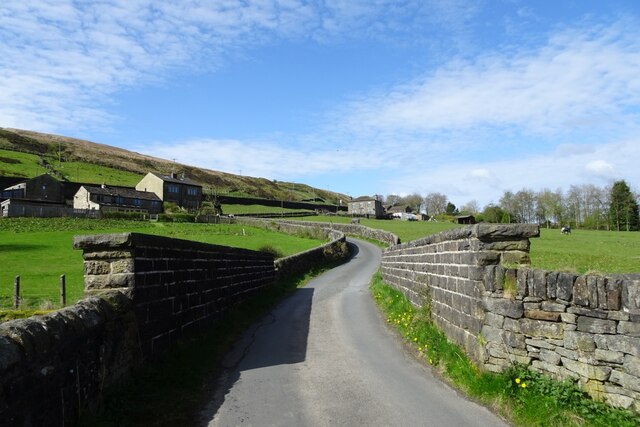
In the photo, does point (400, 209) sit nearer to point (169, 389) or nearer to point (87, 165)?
point (87, 165)

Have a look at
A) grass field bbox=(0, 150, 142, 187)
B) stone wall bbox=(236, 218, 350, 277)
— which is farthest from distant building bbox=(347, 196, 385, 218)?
stone wall bbox=(236, 218, 350, 277)

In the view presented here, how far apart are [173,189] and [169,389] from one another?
102126 mm

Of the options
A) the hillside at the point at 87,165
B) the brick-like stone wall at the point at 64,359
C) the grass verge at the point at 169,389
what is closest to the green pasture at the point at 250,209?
the hillside at the point at 87,165

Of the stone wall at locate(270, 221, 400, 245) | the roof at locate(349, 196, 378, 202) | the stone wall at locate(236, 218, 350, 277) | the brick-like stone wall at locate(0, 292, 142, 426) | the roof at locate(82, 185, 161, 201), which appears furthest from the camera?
the roof at locate(349, 196, 378, 202)

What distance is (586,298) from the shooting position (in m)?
5.27

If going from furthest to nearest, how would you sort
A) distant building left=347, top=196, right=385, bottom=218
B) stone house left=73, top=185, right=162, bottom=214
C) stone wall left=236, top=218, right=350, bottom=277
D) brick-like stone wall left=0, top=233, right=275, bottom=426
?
distant building left=347, top=196, right=385, bottom=218 → stone house left=73, top=185, right=162, bottom=214 → stone wall left=236, top=218, right=350, bottom=277 → brick-like stone wall left=0, top=233, right=275, bottom=426

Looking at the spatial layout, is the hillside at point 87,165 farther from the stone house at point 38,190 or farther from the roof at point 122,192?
the roof at point 122,192

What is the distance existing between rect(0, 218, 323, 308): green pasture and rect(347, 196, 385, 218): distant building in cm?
7693

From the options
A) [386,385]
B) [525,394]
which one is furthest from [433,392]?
[525,394]

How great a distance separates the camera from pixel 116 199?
90.5 meters

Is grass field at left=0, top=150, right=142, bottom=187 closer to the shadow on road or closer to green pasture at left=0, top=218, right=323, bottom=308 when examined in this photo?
green pasture at left=0, top=218, right=323, bottom=308

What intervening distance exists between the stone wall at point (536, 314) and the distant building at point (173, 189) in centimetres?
9949

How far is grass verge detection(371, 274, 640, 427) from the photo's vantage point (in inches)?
193

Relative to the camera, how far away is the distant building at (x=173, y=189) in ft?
333
